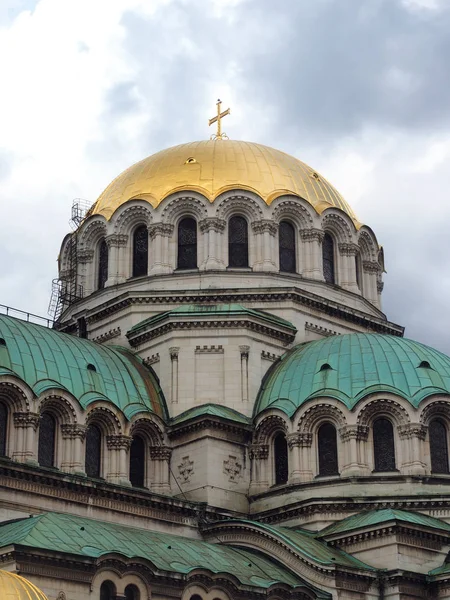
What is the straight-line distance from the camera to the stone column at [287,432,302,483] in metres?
41.3

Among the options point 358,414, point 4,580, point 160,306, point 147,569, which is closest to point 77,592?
point 147,569

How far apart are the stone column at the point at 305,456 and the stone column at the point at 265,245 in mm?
7722

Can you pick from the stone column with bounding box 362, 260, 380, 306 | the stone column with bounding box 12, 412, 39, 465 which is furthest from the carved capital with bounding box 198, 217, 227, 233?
the stone column with bounding box 12, 412, 39, 465

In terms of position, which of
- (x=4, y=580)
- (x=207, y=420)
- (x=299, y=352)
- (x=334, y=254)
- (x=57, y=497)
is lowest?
(x=4, y=580)

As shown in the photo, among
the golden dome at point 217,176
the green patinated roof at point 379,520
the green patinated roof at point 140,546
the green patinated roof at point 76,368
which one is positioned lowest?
the green patinated roof at point 140,546

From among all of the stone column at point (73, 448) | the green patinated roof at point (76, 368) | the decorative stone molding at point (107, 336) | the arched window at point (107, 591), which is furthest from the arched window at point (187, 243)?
the arched window at point (107, 591)

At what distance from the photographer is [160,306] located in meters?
46.1

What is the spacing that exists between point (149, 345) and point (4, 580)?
17063mm

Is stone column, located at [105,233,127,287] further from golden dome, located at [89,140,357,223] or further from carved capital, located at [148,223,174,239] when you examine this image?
carved capital, located at [148,223,174,239]

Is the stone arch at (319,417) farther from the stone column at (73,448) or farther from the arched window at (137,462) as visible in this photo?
the stone column at (73,448)

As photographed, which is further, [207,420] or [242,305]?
[242,305]

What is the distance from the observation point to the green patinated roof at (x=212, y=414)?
138 feet

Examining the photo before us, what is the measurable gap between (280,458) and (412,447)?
4.30 m

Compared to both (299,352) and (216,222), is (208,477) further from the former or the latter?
(216,222)
